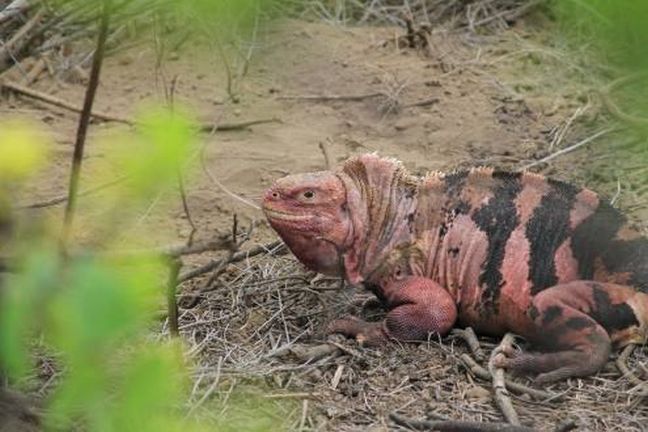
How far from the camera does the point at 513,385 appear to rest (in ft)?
15.0

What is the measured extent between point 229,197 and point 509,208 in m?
2.34

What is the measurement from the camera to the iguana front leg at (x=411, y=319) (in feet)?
16.4

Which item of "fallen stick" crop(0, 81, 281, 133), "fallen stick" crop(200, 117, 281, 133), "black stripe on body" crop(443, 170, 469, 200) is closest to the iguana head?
"black stripe on body" crop(443, 170, 469, 200)

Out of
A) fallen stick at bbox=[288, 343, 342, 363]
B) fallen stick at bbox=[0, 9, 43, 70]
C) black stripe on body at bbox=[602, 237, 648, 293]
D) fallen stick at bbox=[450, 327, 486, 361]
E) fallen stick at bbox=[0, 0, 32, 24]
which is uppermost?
fallen stick at bbox=[0, 0, 32, 24]

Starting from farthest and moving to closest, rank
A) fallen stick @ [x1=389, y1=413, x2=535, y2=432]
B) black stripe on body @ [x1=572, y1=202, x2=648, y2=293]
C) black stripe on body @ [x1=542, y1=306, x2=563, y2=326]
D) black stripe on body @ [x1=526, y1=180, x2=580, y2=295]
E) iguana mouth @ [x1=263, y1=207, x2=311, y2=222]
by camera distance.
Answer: iguana mouth @ [x1=263, y1=207, x2=311, y2=222]
black stripe on body @ [x1=526, y1=180, x2=580, y2=295]
black stripe on body @ [x1=572, y1=202, x2=648, y2=293]
black stripe on body @ [x1=542, y1=306, x2=563, y2=326]
fallen stick @ [x1=389, y1=413, x2=535, y2=432]

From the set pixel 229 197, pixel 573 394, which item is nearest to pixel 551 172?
pixel 229 197

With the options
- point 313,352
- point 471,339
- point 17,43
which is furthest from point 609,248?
point 17,43

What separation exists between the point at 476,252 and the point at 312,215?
2.23 ft

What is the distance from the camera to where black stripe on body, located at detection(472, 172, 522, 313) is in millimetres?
5016

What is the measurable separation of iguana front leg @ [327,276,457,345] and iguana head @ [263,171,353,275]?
1.02ft

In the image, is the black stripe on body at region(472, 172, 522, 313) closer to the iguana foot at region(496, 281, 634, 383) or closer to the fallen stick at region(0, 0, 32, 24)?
the iguana foot at region(496, 281, 634, 383)

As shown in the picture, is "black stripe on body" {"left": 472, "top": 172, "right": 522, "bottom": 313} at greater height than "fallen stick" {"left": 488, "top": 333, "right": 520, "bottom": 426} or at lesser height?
greater

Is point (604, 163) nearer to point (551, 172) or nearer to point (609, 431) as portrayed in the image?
point (551, 172)

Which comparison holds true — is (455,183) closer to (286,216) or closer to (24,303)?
(286,216)
